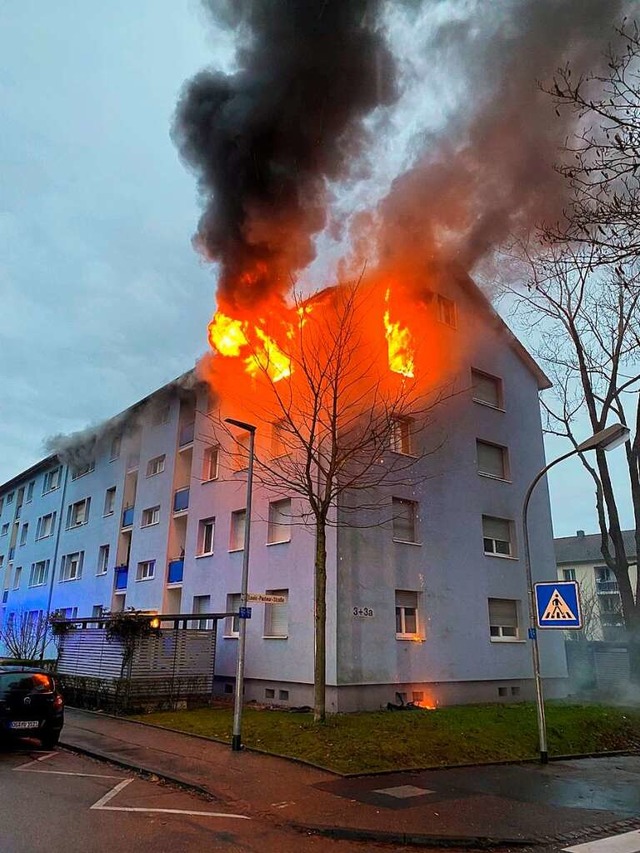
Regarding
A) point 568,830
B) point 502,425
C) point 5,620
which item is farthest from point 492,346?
point 5,620

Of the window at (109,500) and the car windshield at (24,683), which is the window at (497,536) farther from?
the window at (109,500)

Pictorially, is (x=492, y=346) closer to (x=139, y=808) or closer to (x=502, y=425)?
(x=502, y=425)

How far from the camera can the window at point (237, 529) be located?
21.1 metres

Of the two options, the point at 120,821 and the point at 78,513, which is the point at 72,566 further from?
the point at 120,821

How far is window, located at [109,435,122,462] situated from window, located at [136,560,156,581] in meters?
6.81

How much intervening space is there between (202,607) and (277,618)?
14.5 ft

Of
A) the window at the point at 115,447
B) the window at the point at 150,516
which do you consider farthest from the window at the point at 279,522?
the window at the point at 115,447

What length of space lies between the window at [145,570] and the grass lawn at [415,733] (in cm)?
970

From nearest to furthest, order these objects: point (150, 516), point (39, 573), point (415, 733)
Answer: point (415, 733), point (150, 516), point (39, 573)

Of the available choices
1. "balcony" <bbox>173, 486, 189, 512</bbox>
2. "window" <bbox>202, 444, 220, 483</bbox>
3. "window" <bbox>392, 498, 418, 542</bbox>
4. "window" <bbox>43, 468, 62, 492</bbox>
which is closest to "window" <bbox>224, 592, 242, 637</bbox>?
"window" <bbox>202, 444, 220, 483</bbox>

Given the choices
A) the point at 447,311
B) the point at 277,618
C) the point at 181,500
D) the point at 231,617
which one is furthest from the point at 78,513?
the point at 447,311

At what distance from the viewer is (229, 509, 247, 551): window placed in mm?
21109

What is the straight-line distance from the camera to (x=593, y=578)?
195 ft

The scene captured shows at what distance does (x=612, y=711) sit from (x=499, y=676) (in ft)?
11.9
